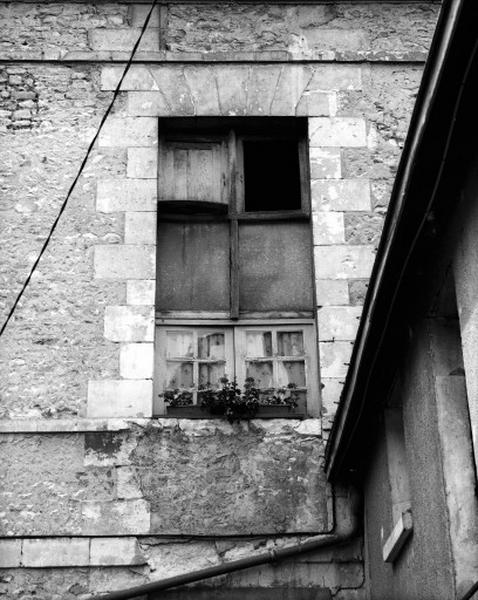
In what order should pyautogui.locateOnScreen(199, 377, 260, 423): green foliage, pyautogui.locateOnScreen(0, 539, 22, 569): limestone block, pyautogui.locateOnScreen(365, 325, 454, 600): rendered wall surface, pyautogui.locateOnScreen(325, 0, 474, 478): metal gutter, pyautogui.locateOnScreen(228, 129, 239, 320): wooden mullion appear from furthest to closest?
pyautogui.locateOnScreen(228, 129, 239, 320): wooden mullion
pyautogui.locateOnScreen(199, 377, 260, 423): green foliage
pyautogui.locateOnScreen(0, 539, 22, 569): limestone block
pyautogui.locateOnScreen(365, 325, 454, 600): rendered wall surface
pyautogui.locateOnScreen(325, 0, 474, 478): metal gutter

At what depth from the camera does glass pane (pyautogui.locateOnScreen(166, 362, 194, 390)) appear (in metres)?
8.39

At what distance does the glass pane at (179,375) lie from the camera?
839 centimetres

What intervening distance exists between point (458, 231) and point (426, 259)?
1.47ft

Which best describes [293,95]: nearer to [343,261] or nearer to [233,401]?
[343,261]

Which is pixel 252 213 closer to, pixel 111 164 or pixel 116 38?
pixel 111 164

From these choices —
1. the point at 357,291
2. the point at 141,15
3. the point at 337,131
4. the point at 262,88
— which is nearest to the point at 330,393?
the point at 357,291

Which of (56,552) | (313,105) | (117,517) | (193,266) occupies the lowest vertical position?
(56,552)

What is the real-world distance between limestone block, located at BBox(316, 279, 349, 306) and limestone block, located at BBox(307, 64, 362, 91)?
152 cm

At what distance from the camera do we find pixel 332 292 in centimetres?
848

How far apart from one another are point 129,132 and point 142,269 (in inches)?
42.3

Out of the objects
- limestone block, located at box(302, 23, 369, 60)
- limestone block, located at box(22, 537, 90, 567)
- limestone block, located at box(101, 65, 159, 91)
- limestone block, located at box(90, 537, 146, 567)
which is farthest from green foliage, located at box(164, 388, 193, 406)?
limestone block, located at box(302, 23, 369, 60)

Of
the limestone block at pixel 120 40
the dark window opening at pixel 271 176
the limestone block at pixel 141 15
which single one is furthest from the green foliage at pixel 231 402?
the limestone block at pixel 141 15

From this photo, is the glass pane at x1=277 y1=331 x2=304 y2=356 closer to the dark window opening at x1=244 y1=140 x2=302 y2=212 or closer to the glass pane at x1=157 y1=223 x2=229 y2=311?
the glass pane at x1=157 y1=223 x2=229 y2=311

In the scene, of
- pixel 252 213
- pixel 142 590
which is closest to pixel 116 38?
pixel 252 213
